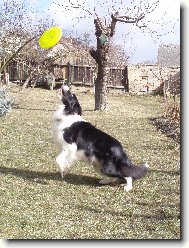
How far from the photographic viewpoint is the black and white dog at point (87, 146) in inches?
247

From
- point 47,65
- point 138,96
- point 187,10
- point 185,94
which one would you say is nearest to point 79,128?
point 185,94

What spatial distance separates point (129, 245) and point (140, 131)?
763 centimetres

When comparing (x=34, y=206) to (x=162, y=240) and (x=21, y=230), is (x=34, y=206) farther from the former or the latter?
(x=162, y=240)

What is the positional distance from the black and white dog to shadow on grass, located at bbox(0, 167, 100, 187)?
13 cm

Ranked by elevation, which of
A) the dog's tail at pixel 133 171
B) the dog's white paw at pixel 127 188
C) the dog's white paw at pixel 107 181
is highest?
the dog's tail at pixel 133 171

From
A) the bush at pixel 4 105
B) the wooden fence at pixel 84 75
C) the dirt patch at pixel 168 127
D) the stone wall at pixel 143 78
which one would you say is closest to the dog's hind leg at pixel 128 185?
the dirt patch at pixel 168 127

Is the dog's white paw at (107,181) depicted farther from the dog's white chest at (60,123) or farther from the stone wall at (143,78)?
the stone wall at (143,78)

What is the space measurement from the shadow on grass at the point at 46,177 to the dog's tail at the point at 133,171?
45 cm

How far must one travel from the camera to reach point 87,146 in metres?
6.40

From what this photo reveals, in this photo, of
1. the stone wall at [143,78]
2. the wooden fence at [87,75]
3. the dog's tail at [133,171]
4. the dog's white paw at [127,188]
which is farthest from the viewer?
the wooden fence at [87,75]

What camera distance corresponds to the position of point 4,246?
3.94 m

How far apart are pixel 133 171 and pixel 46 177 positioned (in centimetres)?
127

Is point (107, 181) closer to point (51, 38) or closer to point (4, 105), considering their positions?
point (51, 38)

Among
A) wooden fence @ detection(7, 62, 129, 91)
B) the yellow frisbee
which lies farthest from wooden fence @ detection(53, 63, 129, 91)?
the yellow frisbee
